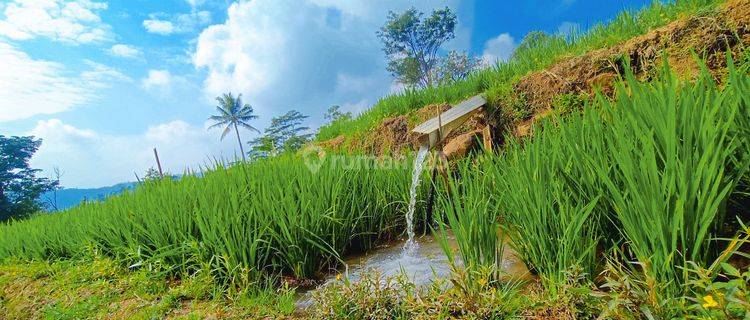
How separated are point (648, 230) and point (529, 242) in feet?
2.05

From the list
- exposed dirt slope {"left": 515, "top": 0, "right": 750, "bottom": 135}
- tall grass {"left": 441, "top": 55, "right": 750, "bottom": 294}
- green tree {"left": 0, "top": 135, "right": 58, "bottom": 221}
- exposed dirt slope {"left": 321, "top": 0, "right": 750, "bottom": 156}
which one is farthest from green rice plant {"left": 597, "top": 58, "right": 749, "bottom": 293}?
green tree {"left": 0, "top": 135, "right": 58, "bottom": 221}

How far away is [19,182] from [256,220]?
46264 mm

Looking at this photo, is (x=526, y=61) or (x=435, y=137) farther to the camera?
(x=526, y=61)

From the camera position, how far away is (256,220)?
311 cm

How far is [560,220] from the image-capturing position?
1.94 m

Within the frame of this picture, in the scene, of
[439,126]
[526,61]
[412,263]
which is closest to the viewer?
[412,263]

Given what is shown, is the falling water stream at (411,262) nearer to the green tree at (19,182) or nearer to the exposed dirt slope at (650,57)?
the exposed dirt slope at (650,57)

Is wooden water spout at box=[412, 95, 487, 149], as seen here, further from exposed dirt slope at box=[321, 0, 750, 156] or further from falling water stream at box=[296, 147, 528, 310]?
exposed dirt slope at box=[321, 0, 750, 156]

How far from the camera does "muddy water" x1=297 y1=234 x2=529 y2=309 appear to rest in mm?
2562

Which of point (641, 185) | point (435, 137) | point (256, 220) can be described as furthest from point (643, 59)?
point (256, 220)

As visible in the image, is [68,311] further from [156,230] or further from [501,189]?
[501,189]

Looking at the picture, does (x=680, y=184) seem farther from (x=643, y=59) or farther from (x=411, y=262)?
(x=643, y=59)

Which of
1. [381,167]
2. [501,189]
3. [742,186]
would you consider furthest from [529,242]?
[381,167]

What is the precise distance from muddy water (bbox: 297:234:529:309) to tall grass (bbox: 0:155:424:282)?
0.21 m
